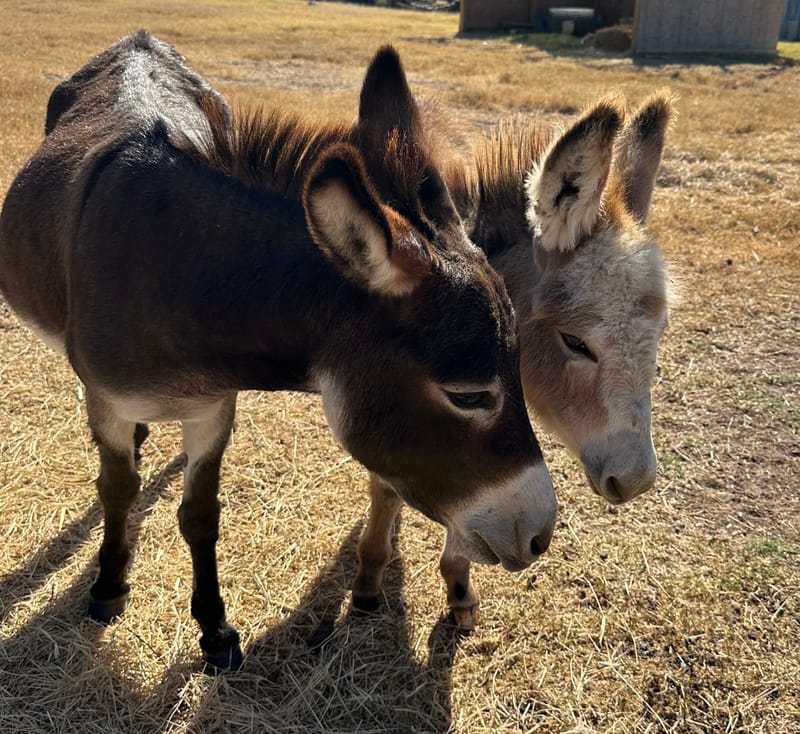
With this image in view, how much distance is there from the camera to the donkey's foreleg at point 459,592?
2922 millimetres

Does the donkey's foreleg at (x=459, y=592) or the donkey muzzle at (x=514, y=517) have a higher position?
the donkey muzzle at (x=514, y=517)

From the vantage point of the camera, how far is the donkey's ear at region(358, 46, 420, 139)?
241 cm

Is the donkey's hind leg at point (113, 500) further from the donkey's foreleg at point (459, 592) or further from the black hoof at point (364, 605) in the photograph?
the donkey's foreleg at point (459, 592)

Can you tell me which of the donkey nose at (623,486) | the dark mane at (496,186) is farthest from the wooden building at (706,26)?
the donkey nose at (623,486)

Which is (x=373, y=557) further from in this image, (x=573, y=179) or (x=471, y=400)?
(x=573, y=179)

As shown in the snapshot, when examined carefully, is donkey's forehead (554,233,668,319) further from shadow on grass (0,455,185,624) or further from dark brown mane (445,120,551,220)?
shadow on grass (0,455,185,624)

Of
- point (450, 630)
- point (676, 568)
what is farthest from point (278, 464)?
point (676, 568)

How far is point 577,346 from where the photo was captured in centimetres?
248

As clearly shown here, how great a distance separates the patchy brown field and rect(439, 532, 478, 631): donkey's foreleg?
0.21 feet

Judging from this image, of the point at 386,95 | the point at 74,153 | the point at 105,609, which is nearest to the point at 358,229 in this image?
the point at 386,95

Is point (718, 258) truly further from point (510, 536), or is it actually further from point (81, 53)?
point (81, 53)

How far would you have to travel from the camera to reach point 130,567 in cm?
318

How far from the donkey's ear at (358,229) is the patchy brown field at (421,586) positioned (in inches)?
64.9

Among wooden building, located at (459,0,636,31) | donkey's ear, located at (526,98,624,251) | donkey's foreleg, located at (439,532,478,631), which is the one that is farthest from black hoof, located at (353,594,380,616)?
wooden building, located at (459,0,636,31)
